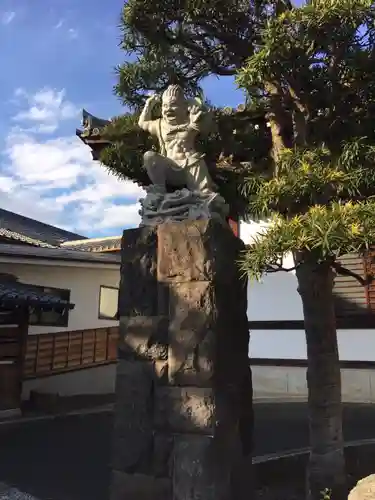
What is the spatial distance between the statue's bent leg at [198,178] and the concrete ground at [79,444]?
335cm

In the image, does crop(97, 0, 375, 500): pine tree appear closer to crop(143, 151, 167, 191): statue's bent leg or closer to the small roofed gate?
crop(143, 151, 167, 191): statue's bent leg

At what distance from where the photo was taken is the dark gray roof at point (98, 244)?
1712 centimetres

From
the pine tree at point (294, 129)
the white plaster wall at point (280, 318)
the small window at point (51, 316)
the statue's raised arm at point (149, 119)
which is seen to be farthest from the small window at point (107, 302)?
the statue's raised arm at point (149, 119)

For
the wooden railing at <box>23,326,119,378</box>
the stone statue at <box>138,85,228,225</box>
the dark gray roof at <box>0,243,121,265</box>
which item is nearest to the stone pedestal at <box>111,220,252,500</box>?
the stone statue at <box>138,85,228,225</box>

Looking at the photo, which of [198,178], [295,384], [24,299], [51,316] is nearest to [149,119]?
[198,178]

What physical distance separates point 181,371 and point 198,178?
1845 millimetres

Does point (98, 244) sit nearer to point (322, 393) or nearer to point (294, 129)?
point (294, 129)

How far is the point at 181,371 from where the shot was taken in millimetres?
3801

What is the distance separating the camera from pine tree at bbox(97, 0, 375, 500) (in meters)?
3.45

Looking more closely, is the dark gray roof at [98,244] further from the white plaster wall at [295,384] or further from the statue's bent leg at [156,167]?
the statue's bent leg at [156,167]

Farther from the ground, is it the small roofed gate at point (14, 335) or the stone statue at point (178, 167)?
the stone statue at point (178, 167)

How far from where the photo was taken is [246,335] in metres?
4.42

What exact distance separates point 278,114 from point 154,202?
1698 millimetres

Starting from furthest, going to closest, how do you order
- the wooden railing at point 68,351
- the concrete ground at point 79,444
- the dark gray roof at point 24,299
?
1. the wooden railing at point 68,351
2. the dark gray roof at point 24,299
3. the concrete ground at point 79,444
